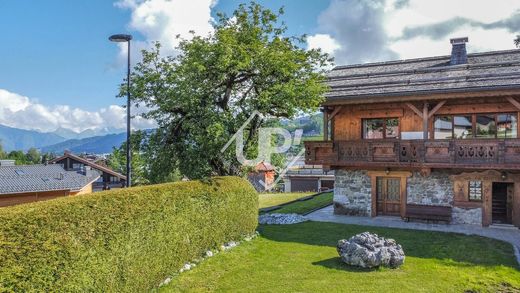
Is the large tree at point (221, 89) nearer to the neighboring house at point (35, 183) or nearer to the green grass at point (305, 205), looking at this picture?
the green grass at point (305, 205)

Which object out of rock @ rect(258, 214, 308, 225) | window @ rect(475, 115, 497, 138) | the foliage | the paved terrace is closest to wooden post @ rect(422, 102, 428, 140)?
window @ rect(475, 115, 497, 138)

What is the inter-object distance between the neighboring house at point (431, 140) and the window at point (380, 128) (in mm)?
46

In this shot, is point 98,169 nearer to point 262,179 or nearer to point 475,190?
point 262,179

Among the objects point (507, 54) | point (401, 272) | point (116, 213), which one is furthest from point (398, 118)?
point (116, 213)

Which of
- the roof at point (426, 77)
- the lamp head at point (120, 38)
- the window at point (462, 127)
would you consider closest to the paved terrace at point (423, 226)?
the window at point (462, 127)

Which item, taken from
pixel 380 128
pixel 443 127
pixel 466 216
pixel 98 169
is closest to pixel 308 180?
pixel 98 169

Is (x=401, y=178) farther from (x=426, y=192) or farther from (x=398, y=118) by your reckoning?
(x=398, y=118)

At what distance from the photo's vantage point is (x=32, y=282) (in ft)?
19.6

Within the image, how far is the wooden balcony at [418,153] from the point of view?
47.8 feet

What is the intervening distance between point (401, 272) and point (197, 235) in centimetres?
586

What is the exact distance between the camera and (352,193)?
19.0m

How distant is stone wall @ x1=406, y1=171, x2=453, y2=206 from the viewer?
17.0 metres

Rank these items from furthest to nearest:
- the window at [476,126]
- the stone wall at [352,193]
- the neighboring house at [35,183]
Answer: the neighboring house at [35,183], the stone wall at [352,193], the window at [476,126]

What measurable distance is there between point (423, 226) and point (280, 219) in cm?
630
